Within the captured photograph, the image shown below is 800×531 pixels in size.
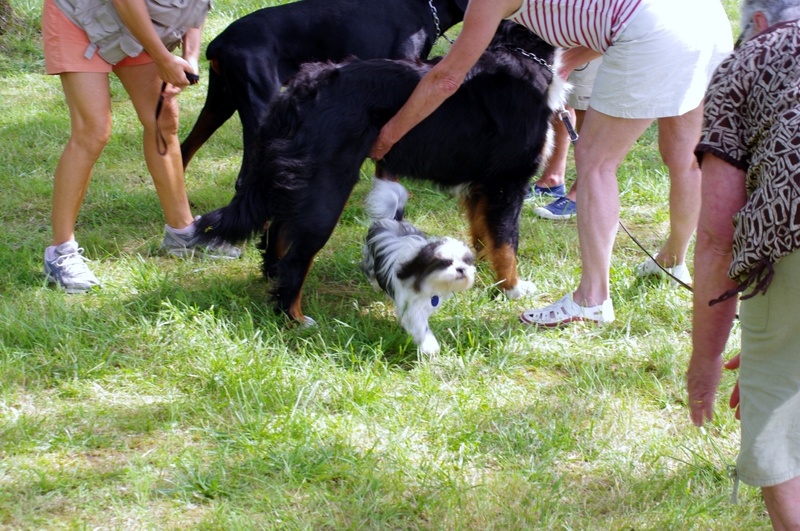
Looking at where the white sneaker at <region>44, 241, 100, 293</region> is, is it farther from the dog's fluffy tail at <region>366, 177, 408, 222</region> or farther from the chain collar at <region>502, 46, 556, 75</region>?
the chain collar at <region>502, 46, 556, 75</region>

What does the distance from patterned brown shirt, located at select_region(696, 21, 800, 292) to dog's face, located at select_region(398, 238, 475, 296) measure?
1691 mm

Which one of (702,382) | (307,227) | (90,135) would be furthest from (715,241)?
(90,135)

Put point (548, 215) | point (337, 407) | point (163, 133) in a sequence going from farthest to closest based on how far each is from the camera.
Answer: point (548, 215)
point (163, 133)
point (337, 407)

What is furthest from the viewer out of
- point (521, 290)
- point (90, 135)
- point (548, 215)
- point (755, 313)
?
point (548, 215)

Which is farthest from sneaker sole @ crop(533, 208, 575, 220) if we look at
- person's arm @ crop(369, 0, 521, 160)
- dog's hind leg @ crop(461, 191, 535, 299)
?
person's arm @ crop(369, 0, 521, 160)

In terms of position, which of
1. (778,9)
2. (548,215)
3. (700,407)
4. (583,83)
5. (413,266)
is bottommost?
(548,215)

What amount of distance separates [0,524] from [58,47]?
88.4 inches

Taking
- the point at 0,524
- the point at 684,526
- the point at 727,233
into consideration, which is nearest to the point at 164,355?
the point at 0,524

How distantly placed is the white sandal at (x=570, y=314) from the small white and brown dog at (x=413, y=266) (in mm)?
436

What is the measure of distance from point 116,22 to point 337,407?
82.8 inches

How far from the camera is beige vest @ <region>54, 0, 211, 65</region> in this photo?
3803 mm

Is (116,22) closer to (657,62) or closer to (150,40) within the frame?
(150,40)

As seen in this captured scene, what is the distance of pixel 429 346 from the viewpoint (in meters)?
3.53

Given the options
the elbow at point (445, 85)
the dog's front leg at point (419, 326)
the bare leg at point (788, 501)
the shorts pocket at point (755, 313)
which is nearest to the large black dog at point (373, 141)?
the elbow at point (445, 85)
